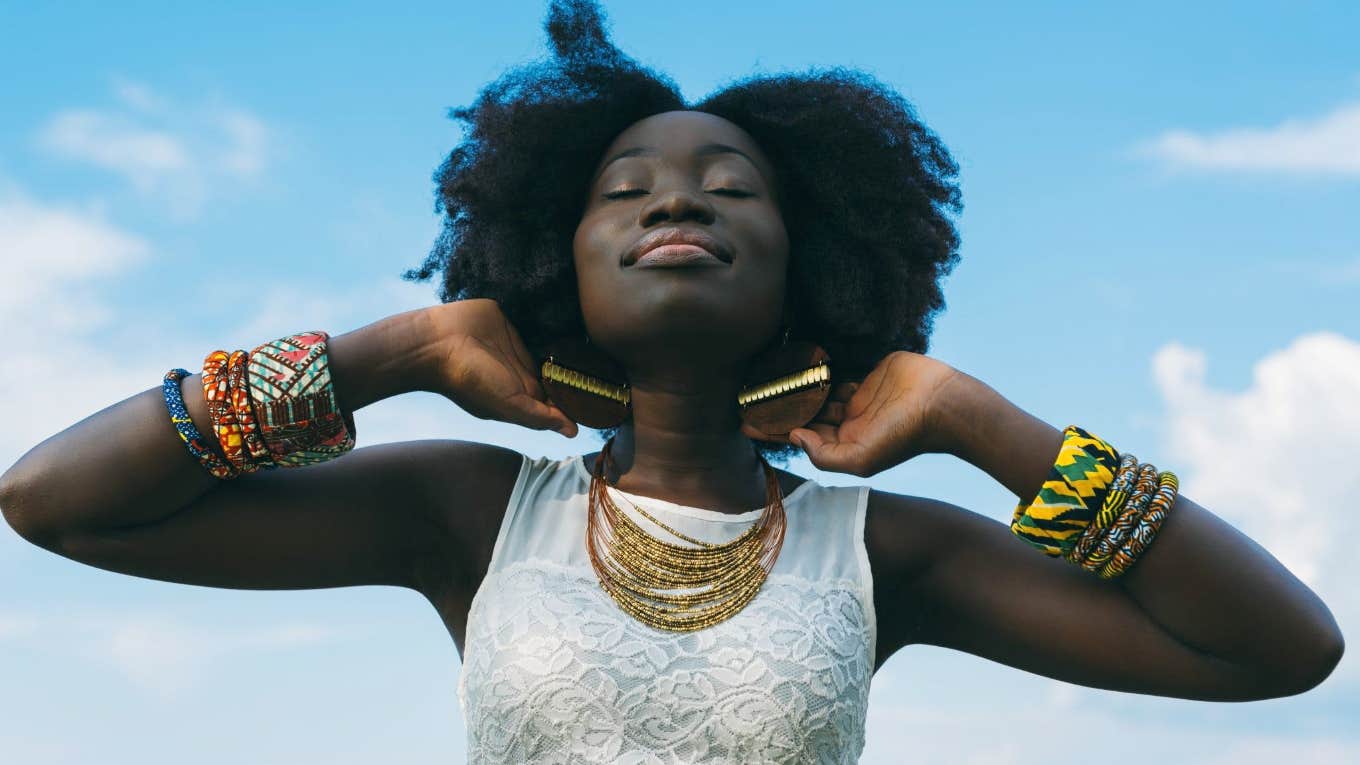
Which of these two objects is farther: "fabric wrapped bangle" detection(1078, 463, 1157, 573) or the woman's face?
the woman's face

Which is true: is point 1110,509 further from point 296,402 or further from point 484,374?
point 296,402

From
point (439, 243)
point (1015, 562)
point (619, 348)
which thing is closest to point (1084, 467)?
point (1015, 562)

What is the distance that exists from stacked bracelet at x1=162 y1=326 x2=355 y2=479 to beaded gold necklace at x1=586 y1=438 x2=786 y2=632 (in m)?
0.75

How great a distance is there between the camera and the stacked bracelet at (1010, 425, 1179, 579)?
4.41 m

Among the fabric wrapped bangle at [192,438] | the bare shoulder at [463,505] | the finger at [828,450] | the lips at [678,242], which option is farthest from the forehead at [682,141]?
the fabric wrapped bangle at [192,438]

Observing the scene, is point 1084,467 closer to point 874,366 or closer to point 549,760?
point 874,366

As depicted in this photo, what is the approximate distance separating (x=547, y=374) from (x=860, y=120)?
1275 millimetres

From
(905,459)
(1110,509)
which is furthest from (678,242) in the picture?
(1110,509)

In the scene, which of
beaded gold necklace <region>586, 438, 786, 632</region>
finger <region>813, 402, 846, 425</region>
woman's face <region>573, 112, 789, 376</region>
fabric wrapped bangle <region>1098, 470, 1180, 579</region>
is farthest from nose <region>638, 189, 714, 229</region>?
fabric wrapped bangle <region>1098, 470, 1180, 579</region>

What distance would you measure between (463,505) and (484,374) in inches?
16.0

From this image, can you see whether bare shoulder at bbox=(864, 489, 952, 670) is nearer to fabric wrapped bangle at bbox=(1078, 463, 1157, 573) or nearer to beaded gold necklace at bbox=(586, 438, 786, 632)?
beaded gold necklace at bbox=(586, 438, 786, 632)

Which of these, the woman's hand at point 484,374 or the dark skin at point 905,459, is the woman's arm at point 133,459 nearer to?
the woman's hand at point 484,374

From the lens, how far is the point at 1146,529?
4484 mm

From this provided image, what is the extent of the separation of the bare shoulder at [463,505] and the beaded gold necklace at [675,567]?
27 centimetres
